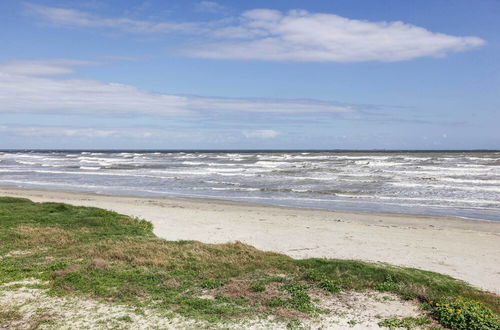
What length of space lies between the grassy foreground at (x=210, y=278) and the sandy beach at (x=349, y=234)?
6.38 feet

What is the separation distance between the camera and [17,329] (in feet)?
22.0

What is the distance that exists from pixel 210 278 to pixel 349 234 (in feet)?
25.5

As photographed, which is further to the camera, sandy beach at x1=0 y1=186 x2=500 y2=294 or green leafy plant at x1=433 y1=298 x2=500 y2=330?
sandy beach at x1=0 y1=186 x2=500 y2=294

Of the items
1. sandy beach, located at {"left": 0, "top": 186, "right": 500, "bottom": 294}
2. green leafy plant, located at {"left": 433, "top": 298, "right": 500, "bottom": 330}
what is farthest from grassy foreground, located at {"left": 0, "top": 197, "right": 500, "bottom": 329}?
sandy beach, located at {"left": 0, "top": 186, "right": 500, "bottom": 294}

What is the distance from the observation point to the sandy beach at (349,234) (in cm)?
1203

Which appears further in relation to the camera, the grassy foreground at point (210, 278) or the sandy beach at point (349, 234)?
the sandy beach at point (349, 234)

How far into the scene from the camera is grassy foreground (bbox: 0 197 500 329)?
25.0 ft

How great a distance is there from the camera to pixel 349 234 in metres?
15.5

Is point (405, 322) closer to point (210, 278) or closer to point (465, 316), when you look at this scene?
point (465, 316)

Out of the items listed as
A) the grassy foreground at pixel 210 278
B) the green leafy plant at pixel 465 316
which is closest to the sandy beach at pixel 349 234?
the grassy foreground at pixel 210 278

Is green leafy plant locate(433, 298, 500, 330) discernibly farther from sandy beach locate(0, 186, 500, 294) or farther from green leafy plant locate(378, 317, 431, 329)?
sandy beach locate(0, 186, 500, 294)

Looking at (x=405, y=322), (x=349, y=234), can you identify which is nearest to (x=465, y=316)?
(x=405, y=322)

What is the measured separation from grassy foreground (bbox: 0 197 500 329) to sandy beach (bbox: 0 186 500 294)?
1.94 meters

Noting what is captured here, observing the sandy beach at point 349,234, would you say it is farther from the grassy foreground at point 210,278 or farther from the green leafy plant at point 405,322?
the green leafy plant at point 405,322
